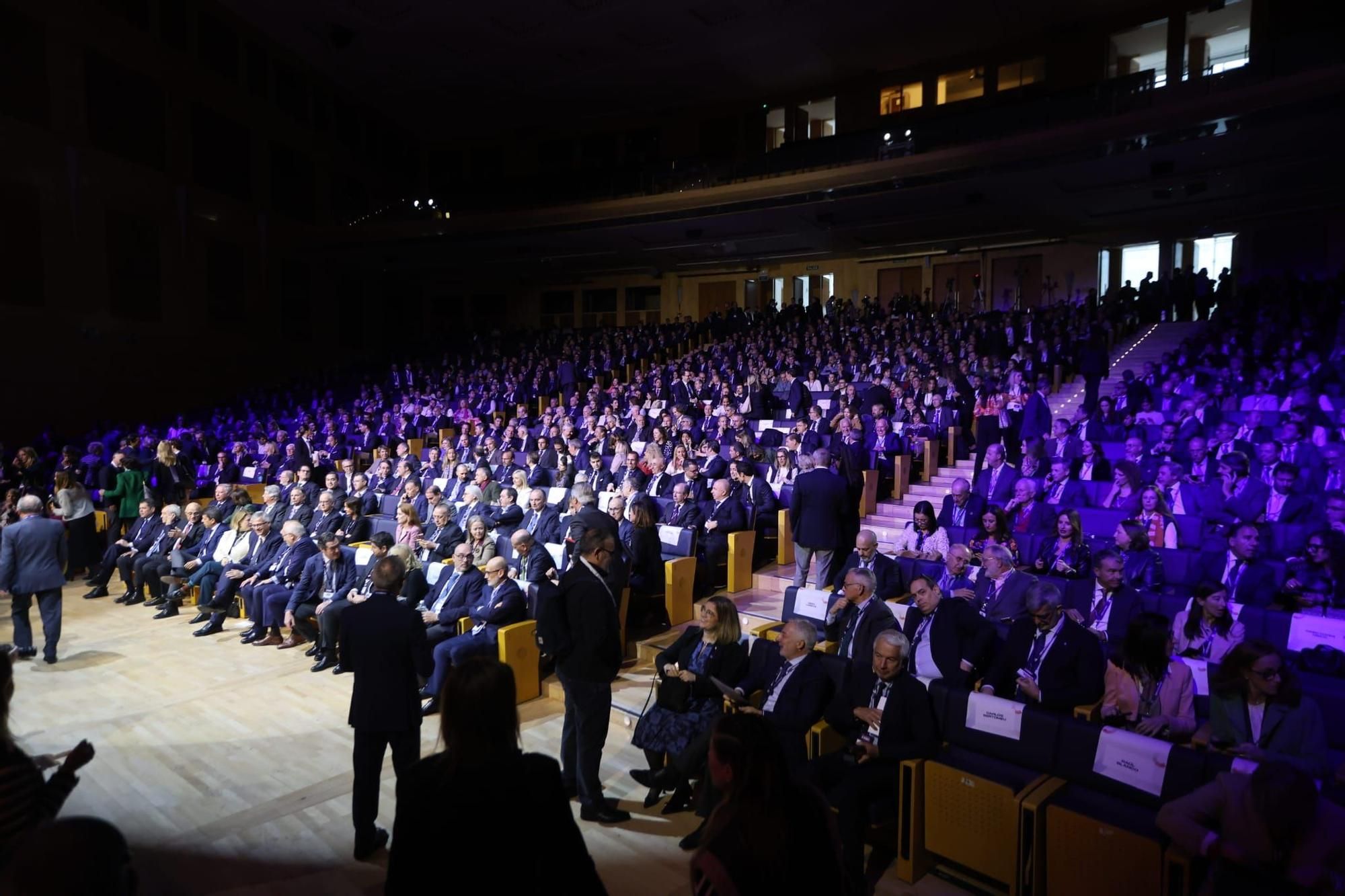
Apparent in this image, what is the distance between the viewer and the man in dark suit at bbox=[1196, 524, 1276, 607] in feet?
14.7

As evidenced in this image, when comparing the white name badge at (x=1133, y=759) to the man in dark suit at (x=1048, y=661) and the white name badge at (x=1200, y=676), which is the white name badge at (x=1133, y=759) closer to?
the man in dark suit at (x=1048, y=661)

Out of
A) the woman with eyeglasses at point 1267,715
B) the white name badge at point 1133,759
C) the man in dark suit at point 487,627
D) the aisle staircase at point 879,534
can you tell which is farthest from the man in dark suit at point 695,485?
the woman with eyeglasses at point 1267,715

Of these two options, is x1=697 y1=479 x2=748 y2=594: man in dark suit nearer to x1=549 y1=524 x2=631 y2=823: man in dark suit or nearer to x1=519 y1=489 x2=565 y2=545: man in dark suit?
x1=519 y1=489 x2=565 y2=545: man in dark suit

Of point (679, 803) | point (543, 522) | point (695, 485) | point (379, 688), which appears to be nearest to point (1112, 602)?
point (679, 803)

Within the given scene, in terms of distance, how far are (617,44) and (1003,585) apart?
580 inches

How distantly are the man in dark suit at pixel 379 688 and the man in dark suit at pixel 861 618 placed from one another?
6.36 feet

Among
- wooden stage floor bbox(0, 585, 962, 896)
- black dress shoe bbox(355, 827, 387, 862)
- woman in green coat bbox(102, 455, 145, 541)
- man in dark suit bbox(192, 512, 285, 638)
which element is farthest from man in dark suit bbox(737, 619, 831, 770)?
woman in green coat bbox(102, 455, 145, 541)

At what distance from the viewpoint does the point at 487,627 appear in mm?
5086

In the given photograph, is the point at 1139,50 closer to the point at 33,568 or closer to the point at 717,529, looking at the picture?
the point at 717,529

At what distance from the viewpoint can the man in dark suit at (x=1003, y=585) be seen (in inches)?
175

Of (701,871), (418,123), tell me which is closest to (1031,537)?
(701,871)

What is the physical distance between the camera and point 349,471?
33.5ft

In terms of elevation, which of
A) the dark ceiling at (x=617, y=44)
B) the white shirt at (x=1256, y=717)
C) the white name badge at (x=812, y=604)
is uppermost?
the dark ceiling at (x=617, y=44)

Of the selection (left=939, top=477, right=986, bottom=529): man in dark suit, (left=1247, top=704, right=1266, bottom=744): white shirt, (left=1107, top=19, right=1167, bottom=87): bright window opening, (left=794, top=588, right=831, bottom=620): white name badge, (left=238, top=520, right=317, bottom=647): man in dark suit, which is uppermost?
(left=1107, top=19, right=1167, bottom=87): bright window opening
